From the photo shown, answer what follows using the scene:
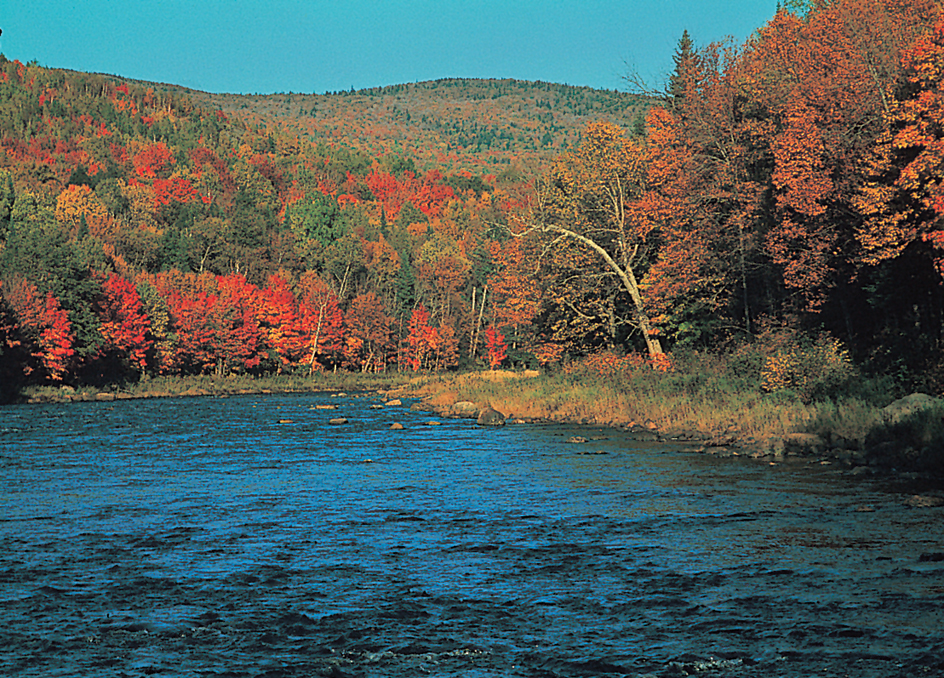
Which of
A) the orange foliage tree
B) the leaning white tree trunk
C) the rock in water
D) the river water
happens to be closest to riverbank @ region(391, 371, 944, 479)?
the rock in water

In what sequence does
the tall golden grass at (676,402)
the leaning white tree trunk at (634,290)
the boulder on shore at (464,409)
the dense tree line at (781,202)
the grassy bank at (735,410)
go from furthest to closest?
the boulder on shore at (464,409) < the leaning white tree trunk at (634,290) < the dense tree line at (781,202) < the tall golden grass at (676,402) < the grassy bank at (735,410)

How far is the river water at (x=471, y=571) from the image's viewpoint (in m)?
8.86

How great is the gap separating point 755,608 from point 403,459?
16702 mm

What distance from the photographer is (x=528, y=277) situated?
5125 cm

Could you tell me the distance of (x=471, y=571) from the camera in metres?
12.5

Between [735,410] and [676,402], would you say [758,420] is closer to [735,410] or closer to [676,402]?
[735,410]

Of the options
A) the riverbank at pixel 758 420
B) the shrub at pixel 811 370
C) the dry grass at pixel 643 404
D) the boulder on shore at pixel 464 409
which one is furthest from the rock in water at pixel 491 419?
the shrub at pixel 811 370

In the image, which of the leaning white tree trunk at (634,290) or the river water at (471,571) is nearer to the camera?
the river water at (471,571)

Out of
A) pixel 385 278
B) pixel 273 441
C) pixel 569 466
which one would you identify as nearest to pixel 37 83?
pixel 385 278

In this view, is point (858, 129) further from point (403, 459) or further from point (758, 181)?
point (403, 459)

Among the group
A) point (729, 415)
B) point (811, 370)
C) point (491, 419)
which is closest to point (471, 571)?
point (729, 415)

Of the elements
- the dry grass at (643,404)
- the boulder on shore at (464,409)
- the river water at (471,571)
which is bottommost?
the boulder on shore at (464,409)

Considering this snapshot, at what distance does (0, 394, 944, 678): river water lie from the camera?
8.86 m

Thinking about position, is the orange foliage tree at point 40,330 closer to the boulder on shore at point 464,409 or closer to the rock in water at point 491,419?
the boulder on shore at point 464,409
